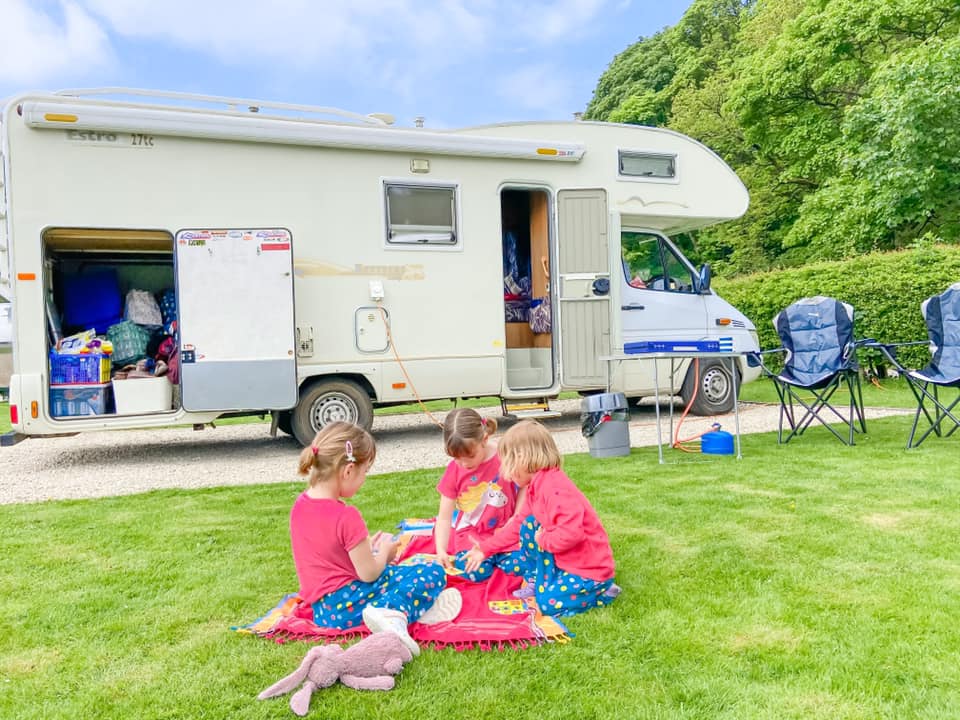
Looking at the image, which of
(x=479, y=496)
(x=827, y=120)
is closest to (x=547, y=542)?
(x=479, y=496)

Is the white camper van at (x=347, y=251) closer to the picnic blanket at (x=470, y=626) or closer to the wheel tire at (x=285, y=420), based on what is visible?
the wheel tire at (x=285, y=420)

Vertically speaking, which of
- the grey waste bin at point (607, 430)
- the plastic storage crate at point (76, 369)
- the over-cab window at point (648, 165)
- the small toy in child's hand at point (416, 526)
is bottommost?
the small toy in child's hand at point (416, 526)

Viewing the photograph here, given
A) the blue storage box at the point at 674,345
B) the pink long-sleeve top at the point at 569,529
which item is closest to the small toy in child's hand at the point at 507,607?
the pink long-sleeve top at the point at 569,529

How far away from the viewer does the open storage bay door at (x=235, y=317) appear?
20.5 feet

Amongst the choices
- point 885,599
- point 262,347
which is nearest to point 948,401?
point 885,599

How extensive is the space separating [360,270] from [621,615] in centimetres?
490

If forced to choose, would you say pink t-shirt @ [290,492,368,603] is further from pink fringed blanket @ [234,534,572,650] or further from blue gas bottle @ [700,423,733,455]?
blue gas bottle @ [700,423,733,455]

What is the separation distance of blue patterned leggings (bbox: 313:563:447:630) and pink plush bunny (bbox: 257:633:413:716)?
268 millimetres

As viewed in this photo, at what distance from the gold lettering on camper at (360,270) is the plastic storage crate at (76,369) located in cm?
186

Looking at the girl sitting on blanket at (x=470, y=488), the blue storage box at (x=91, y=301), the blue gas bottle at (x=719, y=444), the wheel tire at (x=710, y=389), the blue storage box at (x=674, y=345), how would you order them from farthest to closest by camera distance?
the wheel tire at (x=710, y=389)
the blue storage box at (x=674, y=345)
the blue storage box at (x=91, y=301)
the blue gas bottle at (x=719, y=444)
the girl sitting on blanket at (x=470, y=488)

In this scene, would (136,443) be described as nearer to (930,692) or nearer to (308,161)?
(308,161)

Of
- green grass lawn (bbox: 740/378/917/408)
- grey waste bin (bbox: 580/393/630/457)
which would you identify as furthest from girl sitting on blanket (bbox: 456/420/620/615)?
green grass lawn (bbox: 740/378/917/408)

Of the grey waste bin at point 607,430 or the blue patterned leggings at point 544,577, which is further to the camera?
the grey waste bin at point 607,430

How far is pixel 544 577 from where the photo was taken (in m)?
2.87
